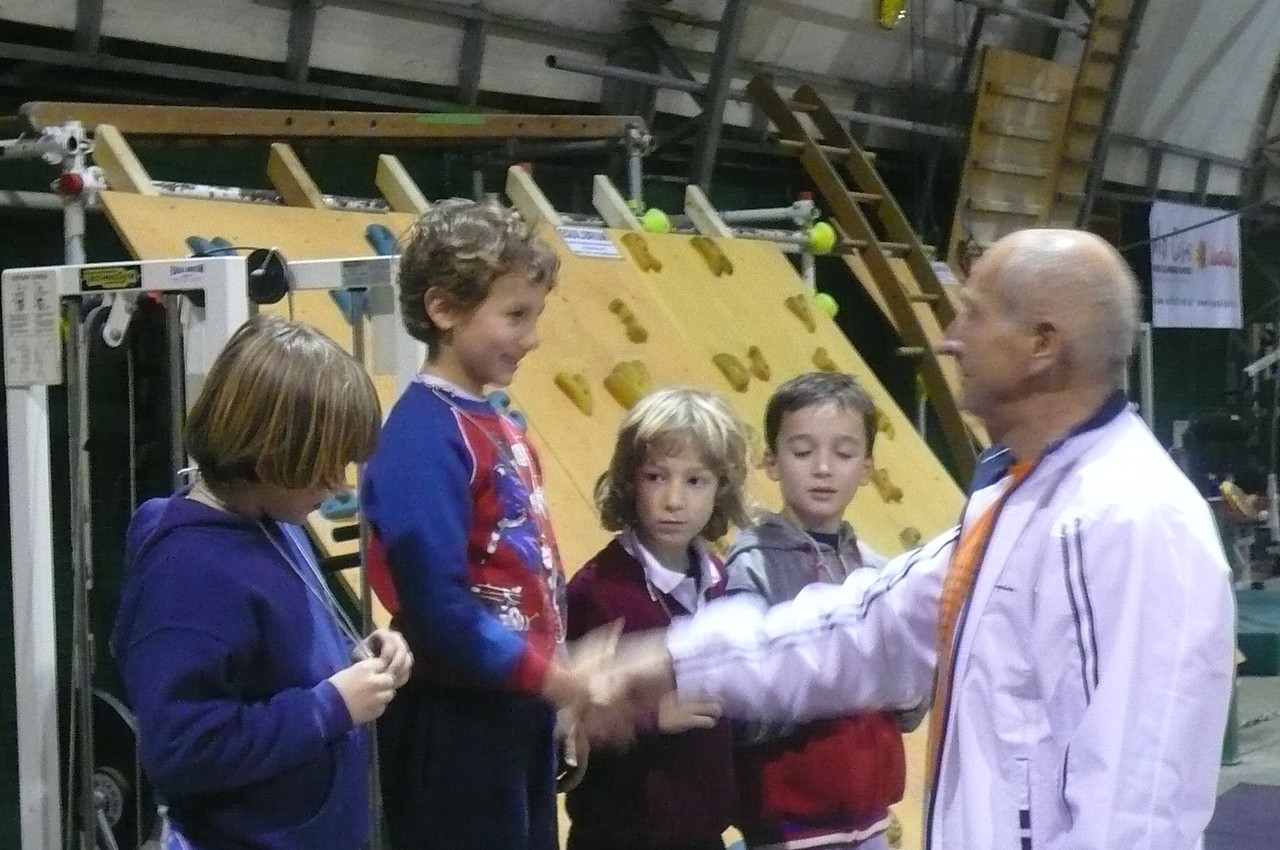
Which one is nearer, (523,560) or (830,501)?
(523,560)

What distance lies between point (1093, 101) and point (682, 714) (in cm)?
627

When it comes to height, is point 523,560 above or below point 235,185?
below

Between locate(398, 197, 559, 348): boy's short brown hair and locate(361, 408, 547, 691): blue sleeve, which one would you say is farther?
locate(398, 197, 559, 348): boy's short brown hair

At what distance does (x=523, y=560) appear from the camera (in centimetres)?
193

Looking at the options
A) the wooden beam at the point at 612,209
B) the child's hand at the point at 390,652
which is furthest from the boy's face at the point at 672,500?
the wooden beam at the point at 612,209

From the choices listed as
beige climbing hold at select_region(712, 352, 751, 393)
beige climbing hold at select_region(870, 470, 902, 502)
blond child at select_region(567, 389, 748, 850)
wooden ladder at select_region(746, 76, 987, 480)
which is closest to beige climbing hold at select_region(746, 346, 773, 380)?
beige climbing hold at select_region(712, 352, 751, 393)

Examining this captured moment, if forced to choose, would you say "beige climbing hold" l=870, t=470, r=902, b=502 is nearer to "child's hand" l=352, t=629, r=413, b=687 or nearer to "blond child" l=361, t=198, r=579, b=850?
"blond child" l=361, t=198, r=579, b=850

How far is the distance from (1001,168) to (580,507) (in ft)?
13.9

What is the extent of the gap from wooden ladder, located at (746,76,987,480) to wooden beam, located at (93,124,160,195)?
3329mm

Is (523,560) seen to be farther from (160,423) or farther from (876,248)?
A: (876,248)

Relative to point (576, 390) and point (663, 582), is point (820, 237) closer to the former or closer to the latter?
point (576, 390)

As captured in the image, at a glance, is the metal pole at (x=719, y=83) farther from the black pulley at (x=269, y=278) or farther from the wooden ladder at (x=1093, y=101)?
the black pulley at (x=269, y=278)

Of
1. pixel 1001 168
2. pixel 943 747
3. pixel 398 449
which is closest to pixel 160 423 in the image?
pixel 398 449

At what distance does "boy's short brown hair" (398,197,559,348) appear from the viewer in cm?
193
